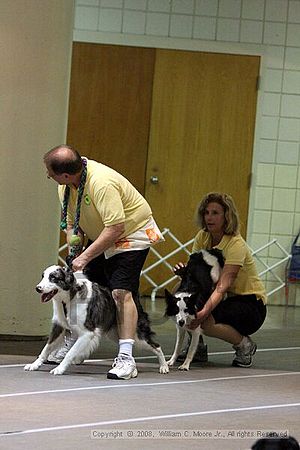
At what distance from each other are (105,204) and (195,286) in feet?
3.14

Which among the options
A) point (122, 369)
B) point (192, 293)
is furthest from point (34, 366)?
point (192, 293)

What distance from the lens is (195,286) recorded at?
6.77 metres

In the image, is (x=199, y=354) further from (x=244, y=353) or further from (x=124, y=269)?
(x=124, y=269)

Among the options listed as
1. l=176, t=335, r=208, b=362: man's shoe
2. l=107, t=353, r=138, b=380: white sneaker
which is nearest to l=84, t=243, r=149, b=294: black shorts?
l=107, t=353, r=138, b=380: white sneaker

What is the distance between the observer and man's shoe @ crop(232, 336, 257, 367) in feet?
22.8

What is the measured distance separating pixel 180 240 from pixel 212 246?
464 cm

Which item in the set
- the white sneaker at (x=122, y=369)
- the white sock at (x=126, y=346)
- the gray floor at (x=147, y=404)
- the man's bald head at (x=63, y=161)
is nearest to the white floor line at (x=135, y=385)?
the gray floor at (x=147, y=404)

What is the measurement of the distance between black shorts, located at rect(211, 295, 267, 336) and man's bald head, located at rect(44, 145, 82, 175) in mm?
1401

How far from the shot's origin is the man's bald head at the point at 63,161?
6074mm

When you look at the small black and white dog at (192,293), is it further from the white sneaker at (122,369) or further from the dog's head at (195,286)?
the white sneaker at (122,369)

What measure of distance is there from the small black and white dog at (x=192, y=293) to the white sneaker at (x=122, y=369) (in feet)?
1.53

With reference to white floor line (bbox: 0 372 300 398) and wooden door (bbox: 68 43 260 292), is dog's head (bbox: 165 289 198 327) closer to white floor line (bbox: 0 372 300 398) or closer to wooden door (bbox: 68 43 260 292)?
white floor line (bbox: 0 372 300 398)

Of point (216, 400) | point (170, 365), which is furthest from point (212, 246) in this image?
point (216, 400)

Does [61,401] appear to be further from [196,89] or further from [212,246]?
[196,89]
